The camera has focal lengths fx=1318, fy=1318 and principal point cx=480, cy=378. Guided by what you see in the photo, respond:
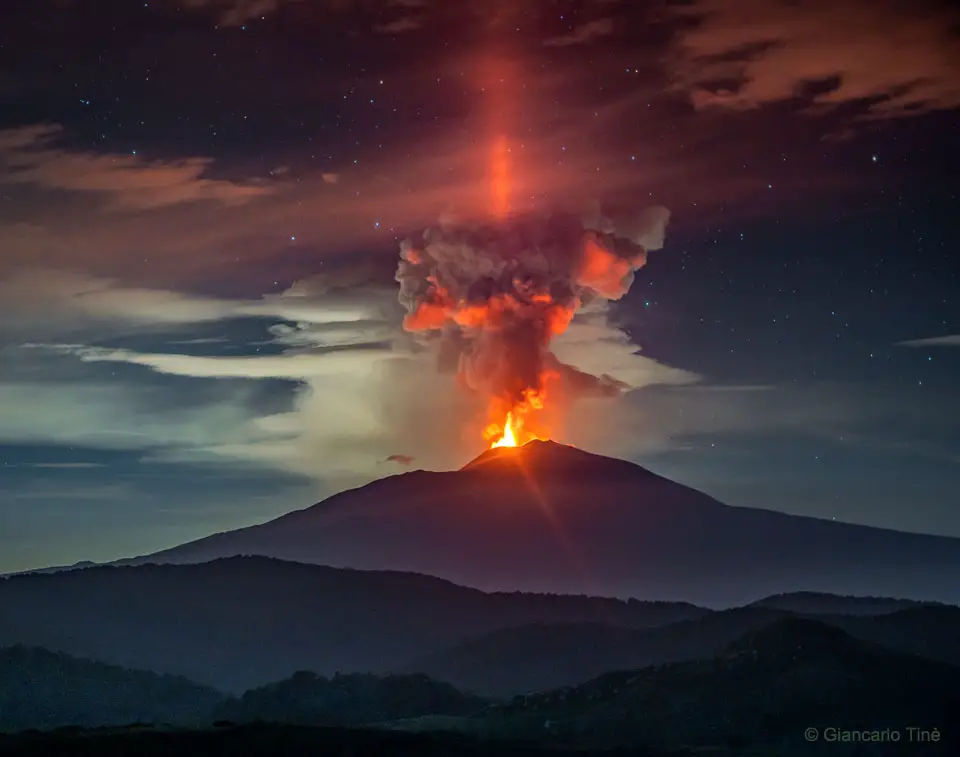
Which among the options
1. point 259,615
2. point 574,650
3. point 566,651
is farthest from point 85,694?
point 259,615

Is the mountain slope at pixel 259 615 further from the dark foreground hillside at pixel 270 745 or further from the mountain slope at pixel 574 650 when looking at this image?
the dark foreground hillside at pixel 270 745

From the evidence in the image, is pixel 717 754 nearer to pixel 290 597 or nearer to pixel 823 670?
pixel 823 670

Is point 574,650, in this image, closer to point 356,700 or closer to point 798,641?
point 356,700

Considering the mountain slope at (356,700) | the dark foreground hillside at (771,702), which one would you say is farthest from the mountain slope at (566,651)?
the dark foreground hillside at (771,702)

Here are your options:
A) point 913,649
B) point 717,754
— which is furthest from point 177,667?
point 717,754

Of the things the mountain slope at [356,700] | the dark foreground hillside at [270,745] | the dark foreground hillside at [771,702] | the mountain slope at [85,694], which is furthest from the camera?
the mountain slope at [85,694]

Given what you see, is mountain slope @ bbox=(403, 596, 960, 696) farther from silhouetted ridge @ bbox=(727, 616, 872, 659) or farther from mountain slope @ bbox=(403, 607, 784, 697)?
silhouetted ridge @ bbox=(727, 616, 872, 659)
